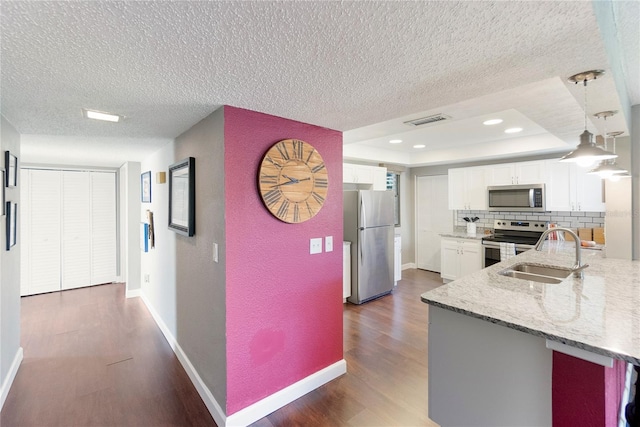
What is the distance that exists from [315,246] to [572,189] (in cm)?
386

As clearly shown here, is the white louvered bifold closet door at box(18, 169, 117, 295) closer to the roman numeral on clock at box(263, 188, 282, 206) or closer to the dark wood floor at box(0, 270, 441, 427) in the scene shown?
the dark wood floor at box(0, 270, 441, 427)

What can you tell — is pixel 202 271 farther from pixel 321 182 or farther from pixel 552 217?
pixel 552 217

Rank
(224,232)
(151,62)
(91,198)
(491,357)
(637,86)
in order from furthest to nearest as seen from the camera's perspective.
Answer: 1. (91,198)
2. (637,86)
3. (224,232)
4. (491,357)
5. (151,62)

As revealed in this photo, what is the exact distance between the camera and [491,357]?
4.78 feet

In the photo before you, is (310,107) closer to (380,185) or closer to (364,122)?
(364,122)

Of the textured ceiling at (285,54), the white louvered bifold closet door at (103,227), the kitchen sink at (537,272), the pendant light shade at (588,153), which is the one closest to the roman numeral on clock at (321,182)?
the textured ceiling at (285,54)

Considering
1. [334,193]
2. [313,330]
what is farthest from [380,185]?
[313,330]

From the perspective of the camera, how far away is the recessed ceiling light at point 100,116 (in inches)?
77.9

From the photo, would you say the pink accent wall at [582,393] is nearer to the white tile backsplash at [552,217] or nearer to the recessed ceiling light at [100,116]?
the recessed ceiling light at [100,116]

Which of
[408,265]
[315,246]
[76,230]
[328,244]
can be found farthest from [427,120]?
[76,230]

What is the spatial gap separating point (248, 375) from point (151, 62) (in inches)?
72.6

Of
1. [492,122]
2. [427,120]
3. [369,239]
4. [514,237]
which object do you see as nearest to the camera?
[427,120]

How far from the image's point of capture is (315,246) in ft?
7.73

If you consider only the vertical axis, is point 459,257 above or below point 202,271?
below
